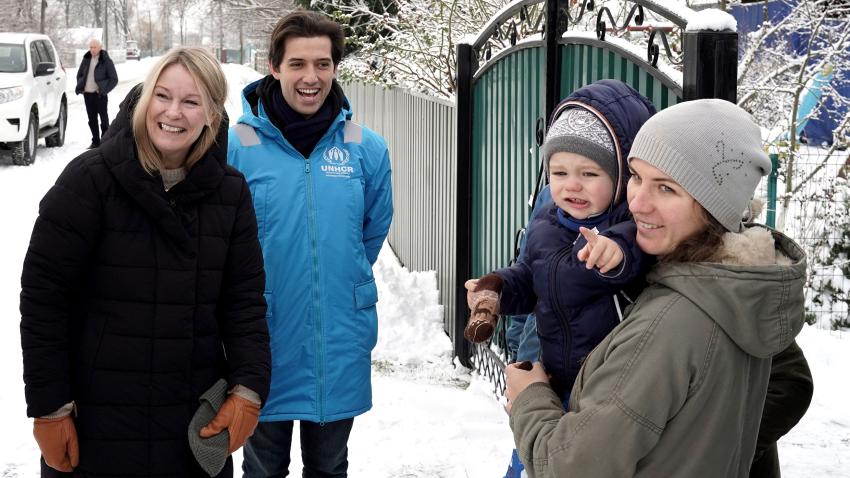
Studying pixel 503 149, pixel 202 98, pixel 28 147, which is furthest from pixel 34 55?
pixel 202 98

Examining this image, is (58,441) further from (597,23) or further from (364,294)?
(597,23)

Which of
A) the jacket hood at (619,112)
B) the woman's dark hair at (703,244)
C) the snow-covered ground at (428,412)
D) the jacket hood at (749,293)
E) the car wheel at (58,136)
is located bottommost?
the snow-covered ground at (428,412)

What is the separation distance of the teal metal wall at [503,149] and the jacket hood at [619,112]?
2526mm

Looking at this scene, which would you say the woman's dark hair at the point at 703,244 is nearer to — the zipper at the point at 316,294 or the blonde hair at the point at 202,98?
the blonde hair at the point at 202,98

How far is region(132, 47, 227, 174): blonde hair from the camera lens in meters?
2.88

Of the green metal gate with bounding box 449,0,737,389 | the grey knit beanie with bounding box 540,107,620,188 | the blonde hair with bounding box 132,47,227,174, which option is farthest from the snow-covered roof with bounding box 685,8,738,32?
the blonde hair with bounding box 132,47,227,174

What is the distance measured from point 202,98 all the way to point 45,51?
16155mm

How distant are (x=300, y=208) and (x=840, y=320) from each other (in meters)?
5.59

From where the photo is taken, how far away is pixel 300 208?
11.3 ft

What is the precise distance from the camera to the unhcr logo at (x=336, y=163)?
138 inches

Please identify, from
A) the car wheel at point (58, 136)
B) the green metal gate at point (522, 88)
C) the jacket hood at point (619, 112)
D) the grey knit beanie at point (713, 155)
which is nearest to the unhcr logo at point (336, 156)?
the green metal gate at point (522, 88)

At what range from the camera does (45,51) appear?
17594mm

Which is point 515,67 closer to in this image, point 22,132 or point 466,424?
point 466,424

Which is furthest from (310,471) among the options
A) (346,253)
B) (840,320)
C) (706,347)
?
(840,320)
